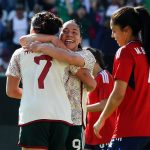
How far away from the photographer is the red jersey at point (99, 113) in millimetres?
Result: 7172

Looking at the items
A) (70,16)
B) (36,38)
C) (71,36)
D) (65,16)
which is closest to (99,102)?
(71,36)

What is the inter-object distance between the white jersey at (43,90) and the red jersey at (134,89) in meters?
0.45

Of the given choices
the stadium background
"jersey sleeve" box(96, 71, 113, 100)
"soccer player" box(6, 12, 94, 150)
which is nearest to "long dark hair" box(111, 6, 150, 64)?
"soccer player" box(6, 12, 94, 150)

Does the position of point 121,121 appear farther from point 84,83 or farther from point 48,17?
point 48,17

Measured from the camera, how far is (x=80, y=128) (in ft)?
19.7

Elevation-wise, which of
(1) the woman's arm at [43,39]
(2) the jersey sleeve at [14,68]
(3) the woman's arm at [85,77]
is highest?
(1) the woman's arm at [43,39]

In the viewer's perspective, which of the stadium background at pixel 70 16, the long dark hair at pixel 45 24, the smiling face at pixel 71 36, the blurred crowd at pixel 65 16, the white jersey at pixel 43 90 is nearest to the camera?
the white jersey at pixel 43 90

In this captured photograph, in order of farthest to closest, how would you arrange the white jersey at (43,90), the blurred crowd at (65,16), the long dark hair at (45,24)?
the blurred crowd at (65,16), the long dark hair at (45,24), the white jersey at (43,90)

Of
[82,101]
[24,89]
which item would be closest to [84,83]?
[82,101]

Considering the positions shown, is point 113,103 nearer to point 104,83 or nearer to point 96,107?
point 96,107

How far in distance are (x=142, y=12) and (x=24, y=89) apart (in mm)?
1157

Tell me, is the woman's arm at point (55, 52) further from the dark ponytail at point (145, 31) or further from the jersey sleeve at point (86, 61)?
the dark ponytail at point (145, 31)

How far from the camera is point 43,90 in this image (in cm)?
559

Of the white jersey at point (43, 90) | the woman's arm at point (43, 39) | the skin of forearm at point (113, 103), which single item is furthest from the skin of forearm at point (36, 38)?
the skin of forearm at point (113, 103)
